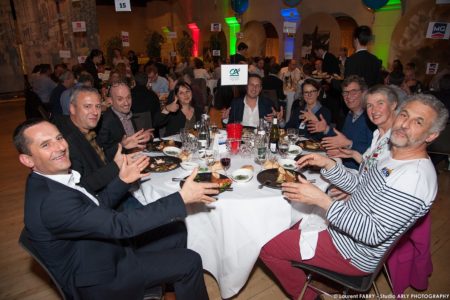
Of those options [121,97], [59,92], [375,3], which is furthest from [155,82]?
[375,3]

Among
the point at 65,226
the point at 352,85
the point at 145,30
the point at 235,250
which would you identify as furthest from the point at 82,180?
the point at 145,30

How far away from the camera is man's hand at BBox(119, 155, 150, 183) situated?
1.86 metres

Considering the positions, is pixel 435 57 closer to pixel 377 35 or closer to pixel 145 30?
pixel 377 35

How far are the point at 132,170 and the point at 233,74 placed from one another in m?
2.21

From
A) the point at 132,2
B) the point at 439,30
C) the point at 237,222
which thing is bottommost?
the point at 237,222

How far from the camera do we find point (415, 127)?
156 centimetres

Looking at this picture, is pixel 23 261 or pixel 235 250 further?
pixel 23 261

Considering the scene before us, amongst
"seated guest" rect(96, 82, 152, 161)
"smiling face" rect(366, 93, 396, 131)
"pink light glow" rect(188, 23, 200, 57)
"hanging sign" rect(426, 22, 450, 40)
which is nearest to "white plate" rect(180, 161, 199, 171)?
"seated guest" rect(96, 82, 152, 161)

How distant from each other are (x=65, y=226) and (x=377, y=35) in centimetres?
1033

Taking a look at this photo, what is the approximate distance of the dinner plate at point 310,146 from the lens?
271 cm

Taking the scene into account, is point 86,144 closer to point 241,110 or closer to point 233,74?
point 233,74

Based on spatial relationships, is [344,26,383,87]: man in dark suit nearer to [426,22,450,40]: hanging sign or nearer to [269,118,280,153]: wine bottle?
[426,22,450,40]: hanging sign

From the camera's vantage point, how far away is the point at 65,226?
136 centimetres

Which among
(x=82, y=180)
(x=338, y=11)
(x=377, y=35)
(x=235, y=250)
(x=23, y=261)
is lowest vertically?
(x=23, y=261)
